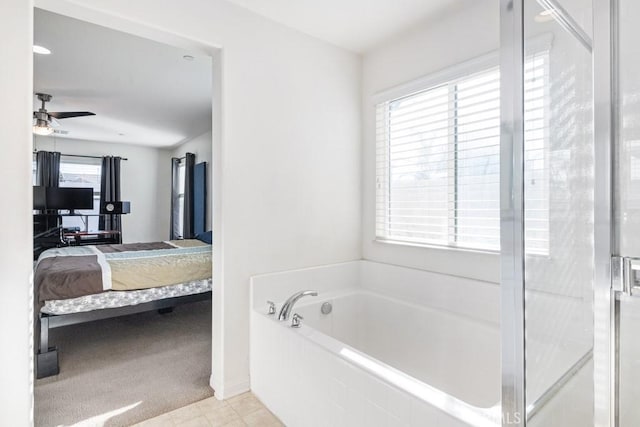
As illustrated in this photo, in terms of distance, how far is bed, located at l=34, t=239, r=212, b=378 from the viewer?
99.7 inches

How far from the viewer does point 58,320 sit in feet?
8.63

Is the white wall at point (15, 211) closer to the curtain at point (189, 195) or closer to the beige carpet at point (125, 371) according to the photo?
the beige carpet at point (125, 371)

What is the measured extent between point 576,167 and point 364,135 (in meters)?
2.04

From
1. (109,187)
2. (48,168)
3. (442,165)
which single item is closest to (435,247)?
(442,165)

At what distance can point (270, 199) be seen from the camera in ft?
7.65

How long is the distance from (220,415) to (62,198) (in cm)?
545

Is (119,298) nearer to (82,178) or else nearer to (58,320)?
(58,320)

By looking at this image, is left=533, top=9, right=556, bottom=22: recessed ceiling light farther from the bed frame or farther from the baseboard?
the bed frame

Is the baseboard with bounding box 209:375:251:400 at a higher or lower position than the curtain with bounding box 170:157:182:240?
lower

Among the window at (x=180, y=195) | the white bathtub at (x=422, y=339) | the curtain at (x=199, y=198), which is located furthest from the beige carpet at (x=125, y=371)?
the window at (x=180, y=195)

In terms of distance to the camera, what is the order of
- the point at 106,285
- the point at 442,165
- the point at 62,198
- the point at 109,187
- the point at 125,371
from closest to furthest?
the point at 442,165
the point at 125,371
the point at 106,285
the point at 62,198
the point at 109,187

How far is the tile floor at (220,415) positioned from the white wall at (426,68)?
1374 millimetres

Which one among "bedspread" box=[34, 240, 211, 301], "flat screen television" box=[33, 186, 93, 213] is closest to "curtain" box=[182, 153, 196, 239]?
"flat screen television" box=[33, 186, 93, 213]

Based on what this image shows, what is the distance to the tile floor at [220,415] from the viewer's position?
1.87 m
